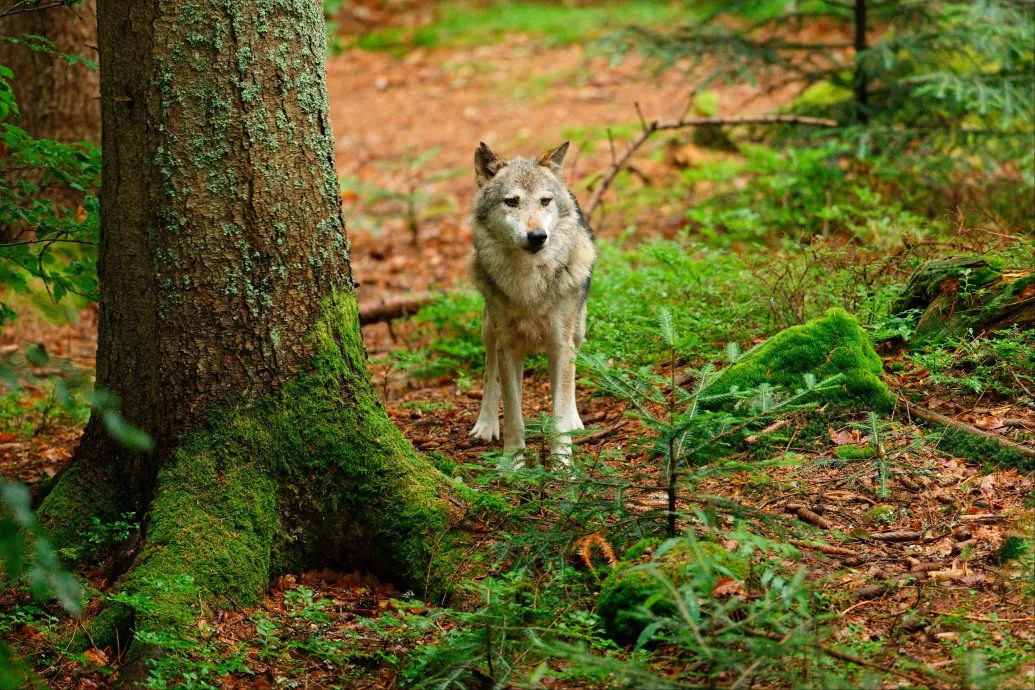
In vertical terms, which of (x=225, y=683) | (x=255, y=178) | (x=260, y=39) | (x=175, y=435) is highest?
(x=260, y=39)

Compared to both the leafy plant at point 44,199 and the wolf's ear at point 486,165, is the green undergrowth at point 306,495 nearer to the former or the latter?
the leafy plant at point 44,199

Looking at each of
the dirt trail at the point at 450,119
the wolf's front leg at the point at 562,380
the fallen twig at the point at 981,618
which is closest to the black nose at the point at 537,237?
the wolf's front leg at the point at 562,380

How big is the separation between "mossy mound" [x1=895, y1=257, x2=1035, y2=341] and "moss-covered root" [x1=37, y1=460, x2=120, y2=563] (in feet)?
15.8

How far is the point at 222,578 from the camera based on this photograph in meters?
4.16

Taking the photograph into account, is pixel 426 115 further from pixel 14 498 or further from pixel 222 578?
pixel 14 498

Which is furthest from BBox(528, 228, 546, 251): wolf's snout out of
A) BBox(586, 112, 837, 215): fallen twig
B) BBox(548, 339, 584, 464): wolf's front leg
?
BBox(586, 112, 837, 215): fallen twig

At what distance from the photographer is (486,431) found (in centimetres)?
619

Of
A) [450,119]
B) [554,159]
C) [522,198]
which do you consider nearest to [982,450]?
[522,198]

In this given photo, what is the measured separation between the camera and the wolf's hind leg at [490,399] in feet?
20.3

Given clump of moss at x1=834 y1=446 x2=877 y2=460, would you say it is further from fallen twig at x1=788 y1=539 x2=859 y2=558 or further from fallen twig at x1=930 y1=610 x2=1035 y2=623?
fallen twig at x1=930 y1=610 x2=1035 y2=623

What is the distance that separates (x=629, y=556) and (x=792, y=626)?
2.40ft

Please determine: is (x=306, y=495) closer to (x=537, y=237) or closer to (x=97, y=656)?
(x=97, y=656)

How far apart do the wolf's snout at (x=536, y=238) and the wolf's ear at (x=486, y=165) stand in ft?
2.51

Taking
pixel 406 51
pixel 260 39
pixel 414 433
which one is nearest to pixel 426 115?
pixel 406 51
